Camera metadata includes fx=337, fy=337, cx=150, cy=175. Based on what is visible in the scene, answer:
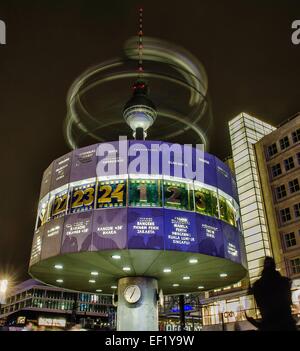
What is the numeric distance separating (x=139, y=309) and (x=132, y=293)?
4.08 feet

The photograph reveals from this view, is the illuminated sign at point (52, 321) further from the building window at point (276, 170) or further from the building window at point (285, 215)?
the building window at point (276, 170)

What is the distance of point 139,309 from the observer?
23.0 meters

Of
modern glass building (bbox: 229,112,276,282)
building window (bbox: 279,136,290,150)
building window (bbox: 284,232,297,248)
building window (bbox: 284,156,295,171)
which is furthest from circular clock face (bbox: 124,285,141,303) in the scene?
building window (bbox: 279,136,290,150)

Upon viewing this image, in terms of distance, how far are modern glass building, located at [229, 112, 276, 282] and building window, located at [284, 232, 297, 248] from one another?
2702mm

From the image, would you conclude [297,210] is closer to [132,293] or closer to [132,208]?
[132,293]

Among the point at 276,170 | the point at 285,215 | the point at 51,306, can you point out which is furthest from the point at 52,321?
the point at 276,170

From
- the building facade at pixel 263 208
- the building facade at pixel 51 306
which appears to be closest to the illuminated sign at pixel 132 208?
the building facade at pixel 263 208

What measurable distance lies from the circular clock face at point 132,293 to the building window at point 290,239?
3421cm

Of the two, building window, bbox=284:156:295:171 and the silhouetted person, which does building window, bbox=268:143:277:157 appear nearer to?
building window, bbox=284:156:295:171

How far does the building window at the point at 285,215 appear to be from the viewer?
2064 inches

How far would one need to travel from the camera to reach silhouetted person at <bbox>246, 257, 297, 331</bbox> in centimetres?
712

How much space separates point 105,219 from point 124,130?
45.2 feet

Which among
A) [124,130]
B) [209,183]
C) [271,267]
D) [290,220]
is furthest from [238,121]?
[271,267]

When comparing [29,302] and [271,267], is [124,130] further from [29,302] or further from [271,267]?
[29,302]
